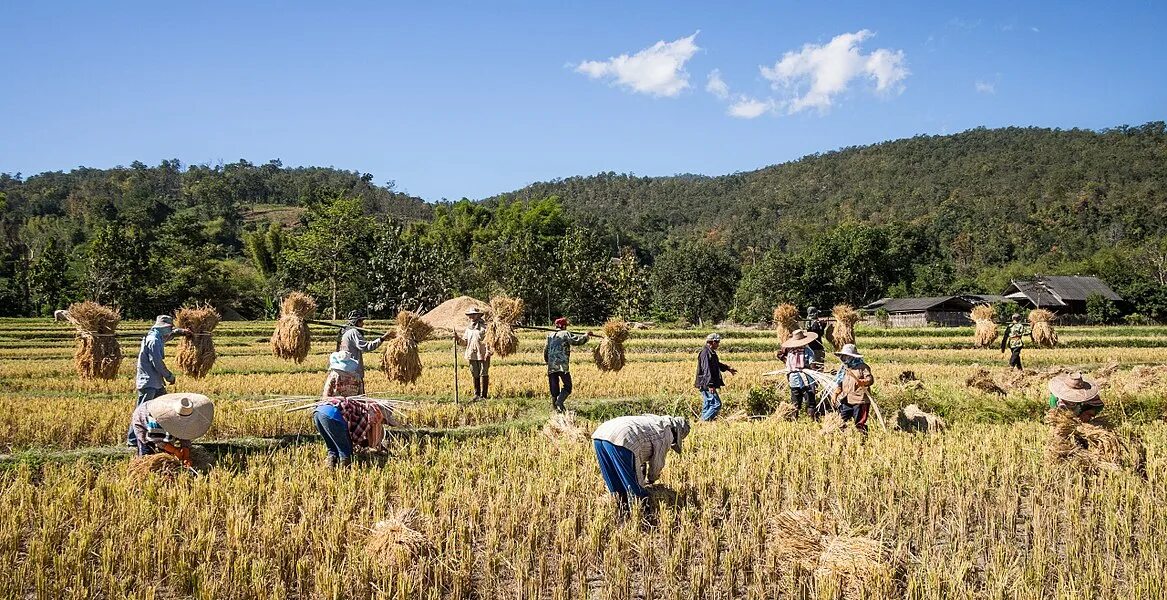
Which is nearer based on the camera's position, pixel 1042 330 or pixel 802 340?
pixel 802 340

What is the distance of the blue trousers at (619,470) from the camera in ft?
18.0

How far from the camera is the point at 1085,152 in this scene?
11506 centimetres

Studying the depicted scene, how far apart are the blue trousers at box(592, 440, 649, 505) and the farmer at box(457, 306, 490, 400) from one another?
650 centimetres

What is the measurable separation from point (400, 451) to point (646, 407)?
16.7 feet

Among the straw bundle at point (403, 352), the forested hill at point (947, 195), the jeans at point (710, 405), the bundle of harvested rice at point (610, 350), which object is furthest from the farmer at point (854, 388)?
the forested hill at point (947, 195)

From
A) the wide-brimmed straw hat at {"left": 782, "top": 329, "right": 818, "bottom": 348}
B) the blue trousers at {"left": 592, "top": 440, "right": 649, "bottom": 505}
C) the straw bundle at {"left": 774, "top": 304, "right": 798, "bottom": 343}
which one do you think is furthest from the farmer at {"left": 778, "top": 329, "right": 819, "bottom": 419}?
the blue trousers at {"left": 592, "top": 440, "right": 649, "bottom": 505}

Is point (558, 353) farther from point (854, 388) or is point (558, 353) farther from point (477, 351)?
point (854, 388)

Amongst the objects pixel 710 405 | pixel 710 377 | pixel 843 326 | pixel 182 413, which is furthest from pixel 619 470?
pixel 843 326

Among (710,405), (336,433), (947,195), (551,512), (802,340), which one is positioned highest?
(947,195)

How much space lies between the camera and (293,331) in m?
10.8

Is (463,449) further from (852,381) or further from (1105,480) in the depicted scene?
(1105,480)

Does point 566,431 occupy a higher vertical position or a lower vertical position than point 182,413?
lower

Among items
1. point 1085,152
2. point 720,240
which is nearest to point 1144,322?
point 720,240

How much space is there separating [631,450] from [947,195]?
111m
